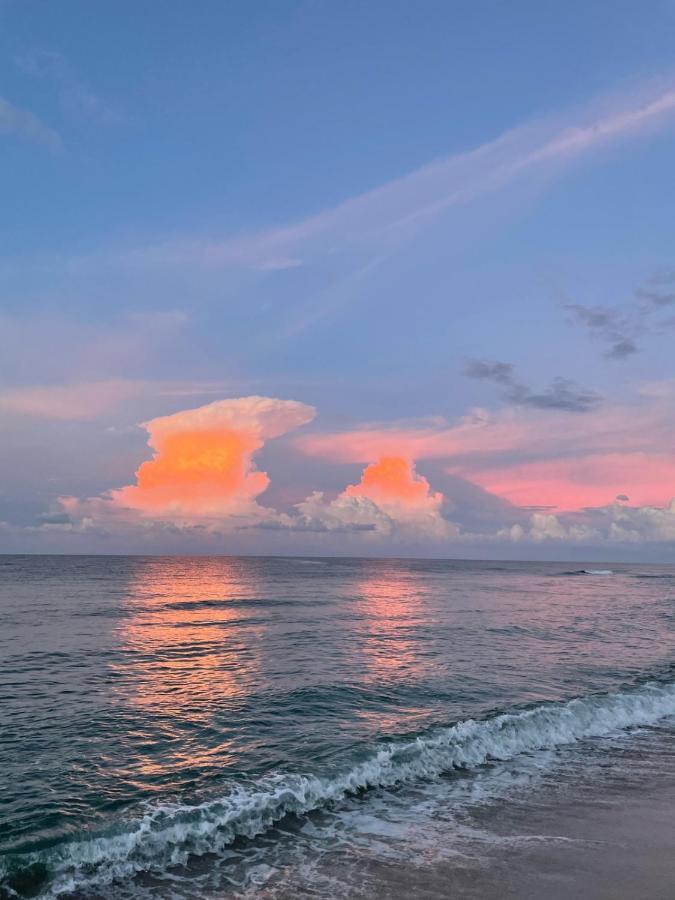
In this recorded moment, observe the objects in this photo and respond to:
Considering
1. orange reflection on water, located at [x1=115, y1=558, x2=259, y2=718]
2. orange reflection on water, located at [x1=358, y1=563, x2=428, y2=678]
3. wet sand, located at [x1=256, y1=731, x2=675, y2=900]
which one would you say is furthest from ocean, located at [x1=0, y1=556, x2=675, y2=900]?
orange reflection on water, located at [x1=358, y1=563, x2=428, y2=678]

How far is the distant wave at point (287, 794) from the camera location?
10.7 meters

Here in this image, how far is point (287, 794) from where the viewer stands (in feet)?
44.7

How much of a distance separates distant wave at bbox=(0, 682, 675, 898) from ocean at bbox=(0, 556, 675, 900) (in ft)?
0.16

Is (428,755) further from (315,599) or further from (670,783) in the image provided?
(315,599)

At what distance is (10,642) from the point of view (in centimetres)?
3328

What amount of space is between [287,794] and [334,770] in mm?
1789

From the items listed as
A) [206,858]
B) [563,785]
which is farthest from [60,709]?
[563,785]

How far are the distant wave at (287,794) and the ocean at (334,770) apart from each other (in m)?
0.05

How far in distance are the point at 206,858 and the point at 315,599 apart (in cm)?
5499

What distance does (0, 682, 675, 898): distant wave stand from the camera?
10.7m

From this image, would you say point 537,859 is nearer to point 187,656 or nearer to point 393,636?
point 187,656

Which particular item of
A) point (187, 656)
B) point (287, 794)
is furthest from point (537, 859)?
point (187, 656)

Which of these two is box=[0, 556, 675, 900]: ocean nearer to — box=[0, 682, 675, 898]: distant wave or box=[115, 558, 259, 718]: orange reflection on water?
box=[0, 682, 675, 898]: distant wave

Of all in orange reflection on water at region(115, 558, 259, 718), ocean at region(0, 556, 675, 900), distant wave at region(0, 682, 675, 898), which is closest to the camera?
ocean at region(0, 556, 675, 900)
